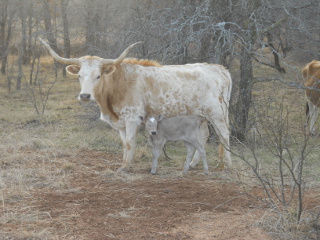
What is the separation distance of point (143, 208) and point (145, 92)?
2749mm

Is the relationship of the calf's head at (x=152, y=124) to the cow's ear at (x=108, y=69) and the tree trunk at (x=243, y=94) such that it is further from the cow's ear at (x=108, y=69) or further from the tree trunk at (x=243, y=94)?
the tree trunk at (x=243, y=94)

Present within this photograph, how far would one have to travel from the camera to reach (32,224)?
17.3 feet

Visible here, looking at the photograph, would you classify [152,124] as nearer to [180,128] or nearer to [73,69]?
[180,128]

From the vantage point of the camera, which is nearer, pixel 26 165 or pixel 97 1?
pixel 26 165

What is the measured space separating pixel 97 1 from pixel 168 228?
1608cm

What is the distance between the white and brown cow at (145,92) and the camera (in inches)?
318

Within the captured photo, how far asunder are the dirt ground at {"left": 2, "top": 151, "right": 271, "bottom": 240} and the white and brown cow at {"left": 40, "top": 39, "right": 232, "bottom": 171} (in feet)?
2.89

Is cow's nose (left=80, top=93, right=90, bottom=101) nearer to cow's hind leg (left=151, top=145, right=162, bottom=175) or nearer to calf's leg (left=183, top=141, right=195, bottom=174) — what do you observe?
cow's hind leg (left=151, top=145, right=162, bottom=175)

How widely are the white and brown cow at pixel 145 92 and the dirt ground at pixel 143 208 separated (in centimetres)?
88

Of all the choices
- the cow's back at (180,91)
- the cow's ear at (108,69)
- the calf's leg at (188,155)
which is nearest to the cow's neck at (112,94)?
the cow's ear at (108,69)

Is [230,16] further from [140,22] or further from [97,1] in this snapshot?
[97,1]

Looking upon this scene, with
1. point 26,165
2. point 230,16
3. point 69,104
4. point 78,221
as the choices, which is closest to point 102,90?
point 26,165

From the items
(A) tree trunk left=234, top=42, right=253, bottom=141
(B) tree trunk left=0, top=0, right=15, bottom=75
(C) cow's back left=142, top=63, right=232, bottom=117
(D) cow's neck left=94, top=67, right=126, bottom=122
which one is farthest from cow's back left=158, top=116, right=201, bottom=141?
(B) tree trunk left=0, top=0, right=15, bottom=75

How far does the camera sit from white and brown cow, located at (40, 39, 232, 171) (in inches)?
318
